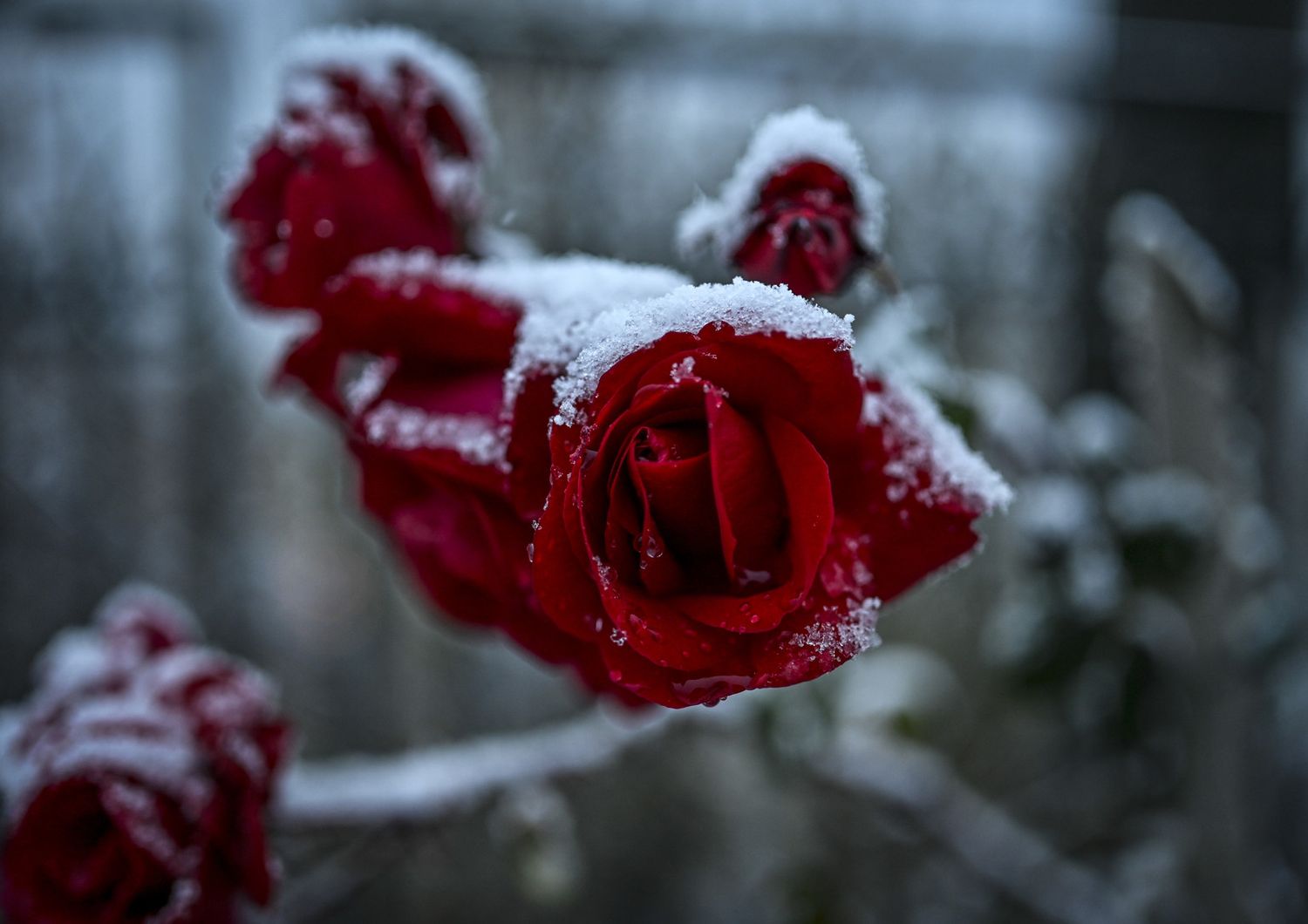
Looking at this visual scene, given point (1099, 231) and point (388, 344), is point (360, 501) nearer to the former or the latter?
point (388, 344)

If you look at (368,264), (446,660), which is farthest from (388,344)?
(446,660)

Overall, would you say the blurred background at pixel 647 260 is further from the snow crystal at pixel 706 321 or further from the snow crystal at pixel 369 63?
the snow crystal at pixel 706 321

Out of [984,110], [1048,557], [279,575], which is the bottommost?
[279,575]

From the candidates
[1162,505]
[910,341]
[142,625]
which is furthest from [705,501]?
[1162,505]

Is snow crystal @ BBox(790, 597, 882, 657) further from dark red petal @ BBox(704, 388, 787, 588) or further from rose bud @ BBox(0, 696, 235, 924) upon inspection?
rose bud @ BBox(0, 696, 235, 924)

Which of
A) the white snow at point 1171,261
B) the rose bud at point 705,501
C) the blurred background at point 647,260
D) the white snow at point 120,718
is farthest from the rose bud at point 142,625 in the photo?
the white snow at point 1171,261

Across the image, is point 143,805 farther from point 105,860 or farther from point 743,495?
point 743,495
